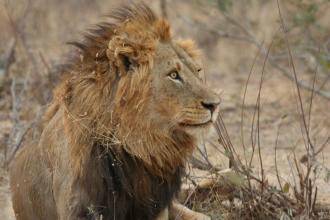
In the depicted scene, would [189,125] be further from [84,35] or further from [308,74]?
[308,74]

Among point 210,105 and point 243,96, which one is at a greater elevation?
point 210,105

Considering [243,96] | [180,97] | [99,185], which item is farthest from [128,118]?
[243,96]

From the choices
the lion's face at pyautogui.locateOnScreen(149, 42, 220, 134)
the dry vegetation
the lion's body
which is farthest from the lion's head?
the dry vegetation

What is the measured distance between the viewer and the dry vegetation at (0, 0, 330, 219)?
472 cm

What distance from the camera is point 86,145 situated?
13.7ft

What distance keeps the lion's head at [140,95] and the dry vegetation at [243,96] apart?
0.45 metres

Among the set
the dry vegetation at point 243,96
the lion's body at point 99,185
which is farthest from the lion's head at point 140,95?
the dry vegetation at point 243,96

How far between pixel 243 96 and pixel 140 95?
3.67 meters

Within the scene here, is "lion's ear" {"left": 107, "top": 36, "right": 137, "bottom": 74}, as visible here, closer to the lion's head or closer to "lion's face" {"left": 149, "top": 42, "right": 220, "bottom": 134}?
the lion's head

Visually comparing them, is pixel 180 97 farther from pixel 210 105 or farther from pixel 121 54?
pixel 121 54

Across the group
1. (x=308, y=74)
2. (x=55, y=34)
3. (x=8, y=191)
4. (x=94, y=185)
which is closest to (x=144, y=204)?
(x=94, y=185)

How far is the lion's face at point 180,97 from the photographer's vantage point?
3975 mm

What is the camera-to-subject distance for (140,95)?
13.2 feet

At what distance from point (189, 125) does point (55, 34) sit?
6.97 meters
